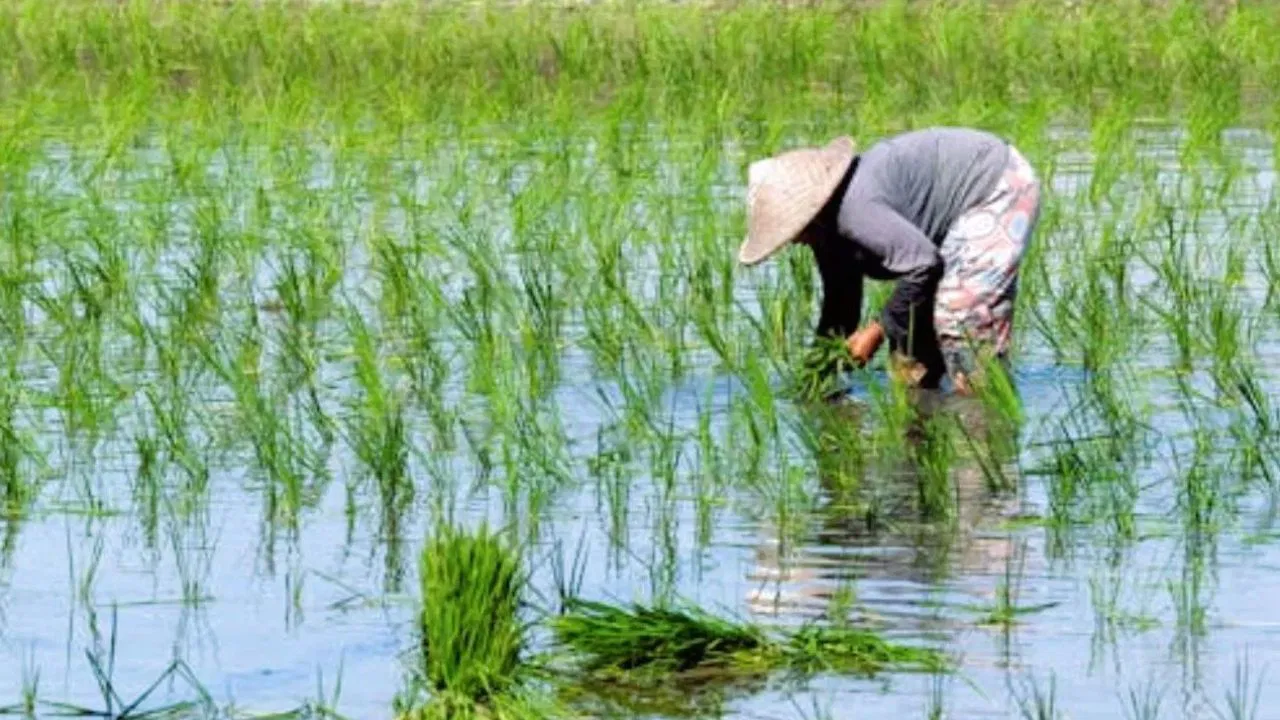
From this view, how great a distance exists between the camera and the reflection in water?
5.18 m

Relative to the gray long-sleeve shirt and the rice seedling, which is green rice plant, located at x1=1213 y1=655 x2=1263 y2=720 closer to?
the rice seedling

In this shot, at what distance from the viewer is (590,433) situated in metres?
6.55

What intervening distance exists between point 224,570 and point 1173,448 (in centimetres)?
176

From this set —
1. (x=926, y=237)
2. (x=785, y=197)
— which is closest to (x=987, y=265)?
(x=926, y=237)

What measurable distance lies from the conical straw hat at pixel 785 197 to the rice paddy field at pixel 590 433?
0.24m

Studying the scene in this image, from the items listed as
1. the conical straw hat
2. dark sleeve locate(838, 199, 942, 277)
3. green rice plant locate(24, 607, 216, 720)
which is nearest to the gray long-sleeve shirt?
dark sleeve locate(838, 199, 942, 277)

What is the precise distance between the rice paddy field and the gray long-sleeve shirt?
270 mm

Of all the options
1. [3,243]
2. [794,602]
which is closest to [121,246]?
[3,243]

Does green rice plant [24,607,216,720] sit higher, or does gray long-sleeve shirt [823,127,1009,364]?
gray long-sleeve shirt [823,127,1009,364]

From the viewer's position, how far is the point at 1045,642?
4762 mm

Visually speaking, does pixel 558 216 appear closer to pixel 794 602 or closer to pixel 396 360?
pixel 396 360

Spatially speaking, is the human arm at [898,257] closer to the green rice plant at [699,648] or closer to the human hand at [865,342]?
the human hand at [865,342]

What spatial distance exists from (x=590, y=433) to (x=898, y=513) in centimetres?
100

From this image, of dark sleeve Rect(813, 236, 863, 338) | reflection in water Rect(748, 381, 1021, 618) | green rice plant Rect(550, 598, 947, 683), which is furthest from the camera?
dark sleeve Rect(813, 236, 863, 338)
